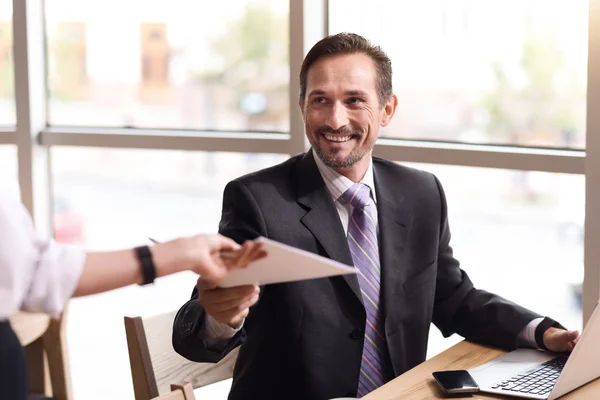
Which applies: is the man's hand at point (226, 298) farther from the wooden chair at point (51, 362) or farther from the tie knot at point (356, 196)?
the wooden chair at point (51, 362)

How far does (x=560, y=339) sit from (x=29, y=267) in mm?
1315

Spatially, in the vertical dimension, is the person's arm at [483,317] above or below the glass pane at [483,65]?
below

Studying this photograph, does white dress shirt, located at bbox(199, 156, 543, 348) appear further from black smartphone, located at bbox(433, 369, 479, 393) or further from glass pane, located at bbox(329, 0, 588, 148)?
glass pane, located at bbox(329, 0, 588, 148)

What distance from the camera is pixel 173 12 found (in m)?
3.57

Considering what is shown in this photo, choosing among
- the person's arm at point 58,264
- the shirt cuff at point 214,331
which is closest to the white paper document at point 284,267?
the person's arm at point 58,264

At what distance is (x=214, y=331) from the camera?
1.87 meters

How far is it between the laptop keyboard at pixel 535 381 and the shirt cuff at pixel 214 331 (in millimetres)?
562

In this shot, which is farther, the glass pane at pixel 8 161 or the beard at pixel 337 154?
the glass pane at pixel 8 161

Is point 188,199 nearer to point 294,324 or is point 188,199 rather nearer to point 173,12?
point 173,12

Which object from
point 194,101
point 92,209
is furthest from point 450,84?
point 92,209

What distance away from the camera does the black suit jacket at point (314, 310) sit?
206 cm

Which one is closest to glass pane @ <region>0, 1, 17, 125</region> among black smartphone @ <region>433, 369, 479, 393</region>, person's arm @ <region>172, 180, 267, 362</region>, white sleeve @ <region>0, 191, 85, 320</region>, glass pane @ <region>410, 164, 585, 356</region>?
glass pane @ <region>410, 164, 585, 356</region>

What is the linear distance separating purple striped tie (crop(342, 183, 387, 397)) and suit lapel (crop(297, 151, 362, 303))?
50 millimetres

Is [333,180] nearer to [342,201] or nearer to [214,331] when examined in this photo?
A: [342,201]
